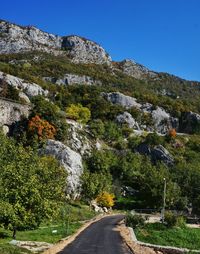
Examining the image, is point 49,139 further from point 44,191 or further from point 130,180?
point 44,191

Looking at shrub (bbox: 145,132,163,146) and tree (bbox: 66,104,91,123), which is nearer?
shrub (bbox: 145,132,163,146)

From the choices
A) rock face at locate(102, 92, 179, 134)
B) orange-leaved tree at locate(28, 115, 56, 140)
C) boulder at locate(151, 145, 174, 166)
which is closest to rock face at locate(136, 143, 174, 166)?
boulder at locate(151, 145, 174, 166)

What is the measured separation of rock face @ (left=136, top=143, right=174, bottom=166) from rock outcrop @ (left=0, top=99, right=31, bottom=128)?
1473 inches

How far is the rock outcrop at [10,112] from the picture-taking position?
318 ft

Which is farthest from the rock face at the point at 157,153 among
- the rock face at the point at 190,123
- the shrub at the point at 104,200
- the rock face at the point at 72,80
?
the rock face at the point at 72,80

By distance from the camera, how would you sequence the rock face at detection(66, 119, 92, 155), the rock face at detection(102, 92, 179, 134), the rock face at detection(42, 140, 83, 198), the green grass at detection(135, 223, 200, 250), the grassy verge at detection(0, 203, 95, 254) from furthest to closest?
the rock face at detection(102, 92, 179, 134) → the rock face at detection(66, 119, 92, 155) → the rock face at detection(42, 140, 83, 198) → the green grass at detection(135, 223, 200, 250) → the grassy verge at detection(0, 203, 95, 254)

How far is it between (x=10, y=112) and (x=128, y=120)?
5627 centimetres

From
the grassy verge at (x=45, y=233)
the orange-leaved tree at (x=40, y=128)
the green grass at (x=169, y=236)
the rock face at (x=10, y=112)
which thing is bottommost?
the green grass at (x=169, y=236)

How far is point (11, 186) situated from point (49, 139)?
5450cm

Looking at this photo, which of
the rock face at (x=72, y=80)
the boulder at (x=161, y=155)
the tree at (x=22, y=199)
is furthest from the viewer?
the rock face at (x=72, y=80)

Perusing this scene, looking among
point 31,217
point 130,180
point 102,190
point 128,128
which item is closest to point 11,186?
point 31,217

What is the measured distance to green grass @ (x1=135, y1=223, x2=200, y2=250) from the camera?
157ft

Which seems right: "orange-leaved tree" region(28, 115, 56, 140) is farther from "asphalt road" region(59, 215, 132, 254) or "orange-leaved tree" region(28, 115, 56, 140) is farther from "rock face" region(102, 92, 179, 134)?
"rock face" region(102, 92, 179, 134)

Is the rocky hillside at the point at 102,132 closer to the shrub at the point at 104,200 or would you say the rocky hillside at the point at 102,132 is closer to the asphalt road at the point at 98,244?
the shrub at the point at 104,200
